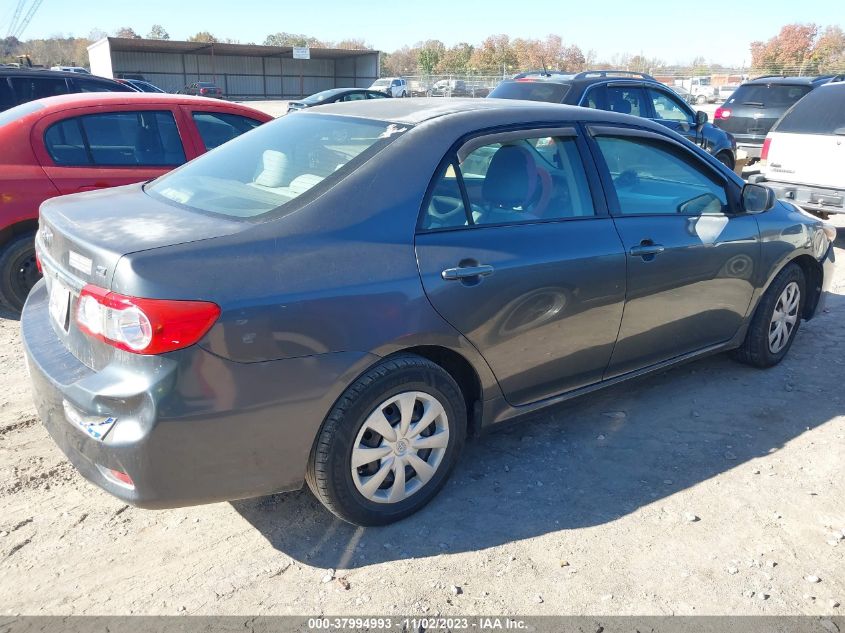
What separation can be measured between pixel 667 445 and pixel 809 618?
1.24 meters

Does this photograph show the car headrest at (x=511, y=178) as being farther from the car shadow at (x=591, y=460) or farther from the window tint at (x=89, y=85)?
the window tint at (x=89, y=85)

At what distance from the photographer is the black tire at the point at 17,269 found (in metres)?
5.08

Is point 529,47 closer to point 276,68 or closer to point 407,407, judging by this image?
point 276,68

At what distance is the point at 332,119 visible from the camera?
336 cm

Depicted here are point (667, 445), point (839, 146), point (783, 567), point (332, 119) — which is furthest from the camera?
point (839, 146)

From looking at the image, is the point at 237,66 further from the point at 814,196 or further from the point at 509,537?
the point at 509,537

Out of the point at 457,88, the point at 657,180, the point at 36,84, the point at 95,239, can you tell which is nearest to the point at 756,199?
the point at 657,180

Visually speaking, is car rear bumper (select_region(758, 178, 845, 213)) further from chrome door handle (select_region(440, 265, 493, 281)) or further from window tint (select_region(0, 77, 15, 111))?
window tint (select_region(0, 77, 15, 111))

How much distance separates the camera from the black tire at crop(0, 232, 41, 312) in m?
5.08

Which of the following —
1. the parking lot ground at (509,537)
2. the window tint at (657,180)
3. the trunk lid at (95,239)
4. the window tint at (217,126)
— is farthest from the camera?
the window tint at (217,126)

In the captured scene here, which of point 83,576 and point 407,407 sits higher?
point 407,407

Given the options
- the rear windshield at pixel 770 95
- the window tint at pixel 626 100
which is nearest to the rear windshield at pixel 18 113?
the window tint at pixel 626 100

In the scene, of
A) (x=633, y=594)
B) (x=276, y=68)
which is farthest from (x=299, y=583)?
(x=276, y=68)

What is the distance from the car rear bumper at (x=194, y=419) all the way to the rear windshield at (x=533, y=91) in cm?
724
